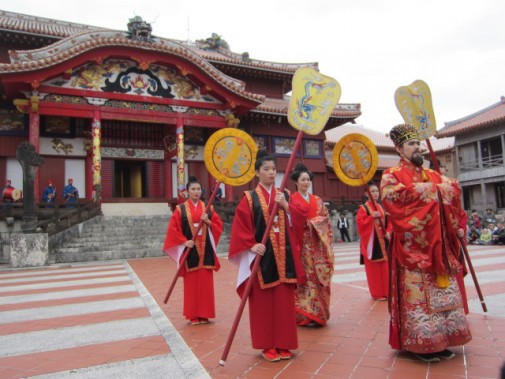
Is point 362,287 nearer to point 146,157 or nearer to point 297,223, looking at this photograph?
point 297,223

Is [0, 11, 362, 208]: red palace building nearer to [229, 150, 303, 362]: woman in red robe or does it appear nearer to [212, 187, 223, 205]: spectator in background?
[212, 187, 223, 205]: spectator in background

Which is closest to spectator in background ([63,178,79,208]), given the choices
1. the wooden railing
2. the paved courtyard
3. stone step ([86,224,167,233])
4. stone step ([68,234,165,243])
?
stone step ([86,224,167,233])

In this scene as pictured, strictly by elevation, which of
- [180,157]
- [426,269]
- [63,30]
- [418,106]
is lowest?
[426,269]

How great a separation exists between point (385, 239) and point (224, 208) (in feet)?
31.7

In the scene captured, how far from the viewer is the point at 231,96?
1567cm

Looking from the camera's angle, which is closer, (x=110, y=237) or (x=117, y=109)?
(x=110, y=237)

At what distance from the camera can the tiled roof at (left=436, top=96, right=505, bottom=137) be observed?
24.4 m

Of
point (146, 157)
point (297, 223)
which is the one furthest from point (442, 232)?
point (146, 157)

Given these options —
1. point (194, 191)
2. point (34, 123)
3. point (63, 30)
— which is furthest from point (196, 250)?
point (63, 30)

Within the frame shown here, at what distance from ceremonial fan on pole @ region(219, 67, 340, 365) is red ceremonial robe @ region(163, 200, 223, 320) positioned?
121 centimetres

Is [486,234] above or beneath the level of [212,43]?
beneath

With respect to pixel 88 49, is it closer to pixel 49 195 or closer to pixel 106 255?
pixel 49 195

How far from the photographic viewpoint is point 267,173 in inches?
135

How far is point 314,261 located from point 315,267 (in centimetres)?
6
